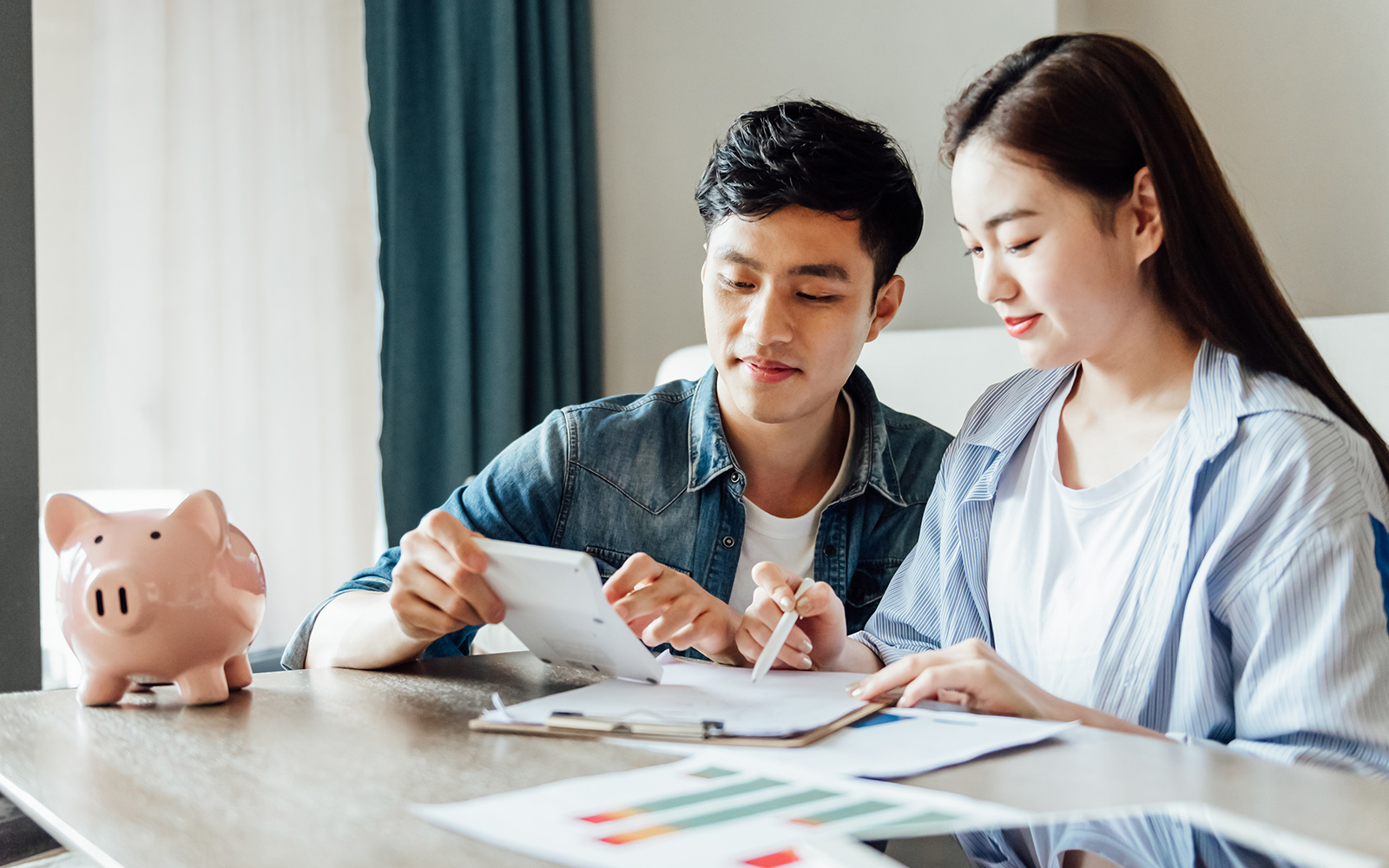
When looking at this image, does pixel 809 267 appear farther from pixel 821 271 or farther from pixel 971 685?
pixel 971 685

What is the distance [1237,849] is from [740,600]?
90 cm

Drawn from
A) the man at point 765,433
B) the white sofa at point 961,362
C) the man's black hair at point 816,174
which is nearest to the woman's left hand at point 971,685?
the man at point 765,433

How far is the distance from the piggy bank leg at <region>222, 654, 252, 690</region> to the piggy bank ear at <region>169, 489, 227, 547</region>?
10 centimetres

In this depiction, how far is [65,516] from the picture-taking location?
2.62ft

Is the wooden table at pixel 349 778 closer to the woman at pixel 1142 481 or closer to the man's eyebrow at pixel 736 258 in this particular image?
the woman at pixel 1142 481

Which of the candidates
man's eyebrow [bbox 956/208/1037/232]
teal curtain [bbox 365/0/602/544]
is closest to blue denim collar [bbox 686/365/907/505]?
man's eyebrow [bbox 956/208/1037/232]

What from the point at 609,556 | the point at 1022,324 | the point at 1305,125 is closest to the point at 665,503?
the point at 609,556

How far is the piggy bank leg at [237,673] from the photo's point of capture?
A: 2.77ft

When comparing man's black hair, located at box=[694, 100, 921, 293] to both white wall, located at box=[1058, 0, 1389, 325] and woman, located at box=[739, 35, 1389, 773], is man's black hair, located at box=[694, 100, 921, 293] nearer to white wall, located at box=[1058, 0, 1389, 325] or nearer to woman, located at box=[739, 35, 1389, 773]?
woman, located at box=[739, 35, 1389, 773]

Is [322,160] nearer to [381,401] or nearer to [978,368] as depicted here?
[381,401]

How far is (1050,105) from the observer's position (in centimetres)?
92

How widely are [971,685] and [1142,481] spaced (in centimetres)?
31

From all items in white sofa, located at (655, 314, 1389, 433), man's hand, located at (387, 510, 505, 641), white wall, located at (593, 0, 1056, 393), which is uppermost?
white wall, located at (593, 0, 1056, 393)

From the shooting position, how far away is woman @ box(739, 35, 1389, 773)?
77 centimetres
